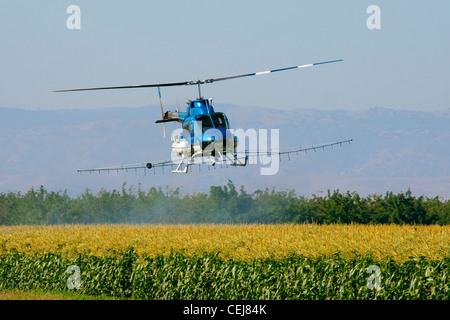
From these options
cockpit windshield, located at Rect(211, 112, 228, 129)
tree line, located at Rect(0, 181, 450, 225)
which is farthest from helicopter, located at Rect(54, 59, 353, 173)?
tree line, located at Rect(0, 181, 450, 225)

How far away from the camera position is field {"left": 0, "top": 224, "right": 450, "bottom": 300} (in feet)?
71.6

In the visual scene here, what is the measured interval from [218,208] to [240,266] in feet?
164

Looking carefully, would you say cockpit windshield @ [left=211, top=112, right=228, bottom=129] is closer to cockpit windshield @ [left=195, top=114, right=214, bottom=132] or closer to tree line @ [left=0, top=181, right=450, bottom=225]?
cockpit windshield @ [left=195, top=114, right=214, bottom=132]

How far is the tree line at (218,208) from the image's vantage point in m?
58.7

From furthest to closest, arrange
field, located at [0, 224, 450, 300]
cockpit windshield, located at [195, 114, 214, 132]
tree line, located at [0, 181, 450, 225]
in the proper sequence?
tree line, located at [0, 181, 450, 225], cockpit windshield, located at [195, 114, 214, 132], field, located at [0, 224, 450, 300]

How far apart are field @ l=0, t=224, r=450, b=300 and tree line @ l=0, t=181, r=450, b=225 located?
24.0 m

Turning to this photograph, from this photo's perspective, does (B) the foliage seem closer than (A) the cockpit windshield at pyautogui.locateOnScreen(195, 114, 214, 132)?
Yes

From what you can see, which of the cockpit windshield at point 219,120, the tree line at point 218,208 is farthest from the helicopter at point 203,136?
the tree line at point 218,208

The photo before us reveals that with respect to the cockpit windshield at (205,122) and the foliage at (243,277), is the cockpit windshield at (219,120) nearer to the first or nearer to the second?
the cockpit windshield at (205,122)

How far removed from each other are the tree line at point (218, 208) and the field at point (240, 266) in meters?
24.0

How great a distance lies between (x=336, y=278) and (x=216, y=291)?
479cm
